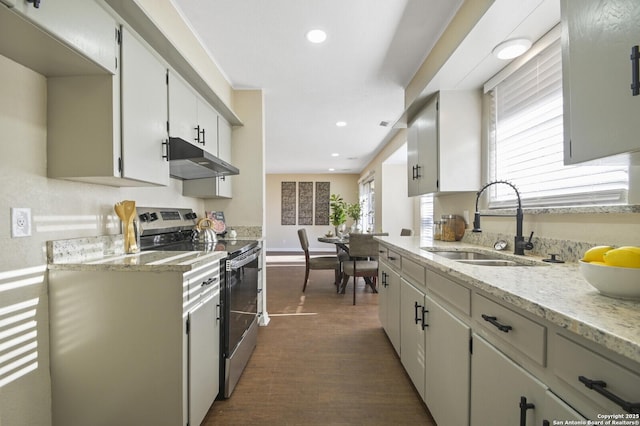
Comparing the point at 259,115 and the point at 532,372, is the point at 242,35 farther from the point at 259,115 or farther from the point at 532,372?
the point at 532,372

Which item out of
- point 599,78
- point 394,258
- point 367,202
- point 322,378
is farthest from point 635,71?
point 367,202

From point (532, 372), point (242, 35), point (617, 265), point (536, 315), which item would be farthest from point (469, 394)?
point (242, 35)

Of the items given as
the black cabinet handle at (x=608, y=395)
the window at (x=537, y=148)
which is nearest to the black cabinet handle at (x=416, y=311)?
the window at (x=537, y=148)

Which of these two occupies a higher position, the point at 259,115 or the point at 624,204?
the point at 259,115

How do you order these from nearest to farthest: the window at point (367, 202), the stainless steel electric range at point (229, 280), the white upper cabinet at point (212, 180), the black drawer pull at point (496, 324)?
the black drawer pull at point (496, 324)
the stainless steel electric range at point (229, 280)
the white upper cabinet at point (212, 180)
the window at point (367, 202)

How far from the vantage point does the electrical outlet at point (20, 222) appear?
119cm

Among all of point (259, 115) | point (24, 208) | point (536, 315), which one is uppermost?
point (259, 115)

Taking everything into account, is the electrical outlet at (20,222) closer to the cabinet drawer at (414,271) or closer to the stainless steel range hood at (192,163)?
the stainless steel range hood at (192,163)

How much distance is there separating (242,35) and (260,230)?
5.92 feet

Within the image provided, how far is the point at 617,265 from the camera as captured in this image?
2.60 feet

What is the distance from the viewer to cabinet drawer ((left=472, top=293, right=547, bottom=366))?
82 cm

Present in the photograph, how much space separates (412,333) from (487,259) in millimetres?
685

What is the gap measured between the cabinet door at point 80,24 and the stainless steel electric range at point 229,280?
3.41ft

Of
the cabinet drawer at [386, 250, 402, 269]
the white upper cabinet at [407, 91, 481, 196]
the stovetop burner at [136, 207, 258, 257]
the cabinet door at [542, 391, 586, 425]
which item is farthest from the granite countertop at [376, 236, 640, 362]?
the stovetop burner at [136, 207, 258, 257]
